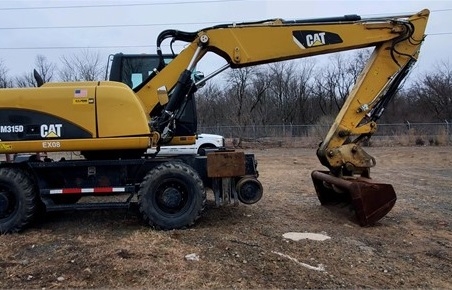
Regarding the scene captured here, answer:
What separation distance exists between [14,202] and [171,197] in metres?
2.29

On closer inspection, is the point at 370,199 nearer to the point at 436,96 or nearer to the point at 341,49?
the point at 341,49

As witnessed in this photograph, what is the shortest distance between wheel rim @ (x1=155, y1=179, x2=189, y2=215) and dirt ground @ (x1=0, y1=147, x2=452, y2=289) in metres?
0.37

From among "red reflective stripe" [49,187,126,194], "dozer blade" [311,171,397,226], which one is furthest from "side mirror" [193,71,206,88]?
"dozer blade" [311,171,397,226]

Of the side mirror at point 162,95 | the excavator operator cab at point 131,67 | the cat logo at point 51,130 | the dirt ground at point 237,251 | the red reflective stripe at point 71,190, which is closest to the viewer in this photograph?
the dirt ground at point 237,251

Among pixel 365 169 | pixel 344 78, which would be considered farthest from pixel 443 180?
pixel 344 78

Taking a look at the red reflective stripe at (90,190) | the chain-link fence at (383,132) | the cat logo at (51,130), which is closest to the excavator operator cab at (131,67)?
the cat logo at (51,130)

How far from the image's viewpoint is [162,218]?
22.3ft

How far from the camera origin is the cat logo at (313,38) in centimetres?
752

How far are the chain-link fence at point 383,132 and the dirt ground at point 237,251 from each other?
24.7 metres

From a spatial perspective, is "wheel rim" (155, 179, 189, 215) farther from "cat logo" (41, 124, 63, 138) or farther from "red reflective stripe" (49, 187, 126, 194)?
"cat logo" (41, 124, 63, 138)

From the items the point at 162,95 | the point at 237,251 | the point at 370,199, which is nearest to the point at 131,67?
the point at 162,95

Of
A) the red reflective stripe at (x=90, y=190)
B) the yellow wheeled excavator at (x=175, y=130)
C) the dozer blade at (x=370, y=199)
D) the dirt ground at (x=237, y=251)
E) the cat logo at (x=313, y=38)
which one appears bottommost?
the dirt ground at (x=237, y=251)

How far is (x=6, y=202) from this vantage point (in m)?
6.80

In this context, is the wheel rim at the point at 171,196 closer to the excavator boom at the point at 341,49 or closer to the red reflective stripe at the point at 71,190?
the excavator boom at the point at 341,49
